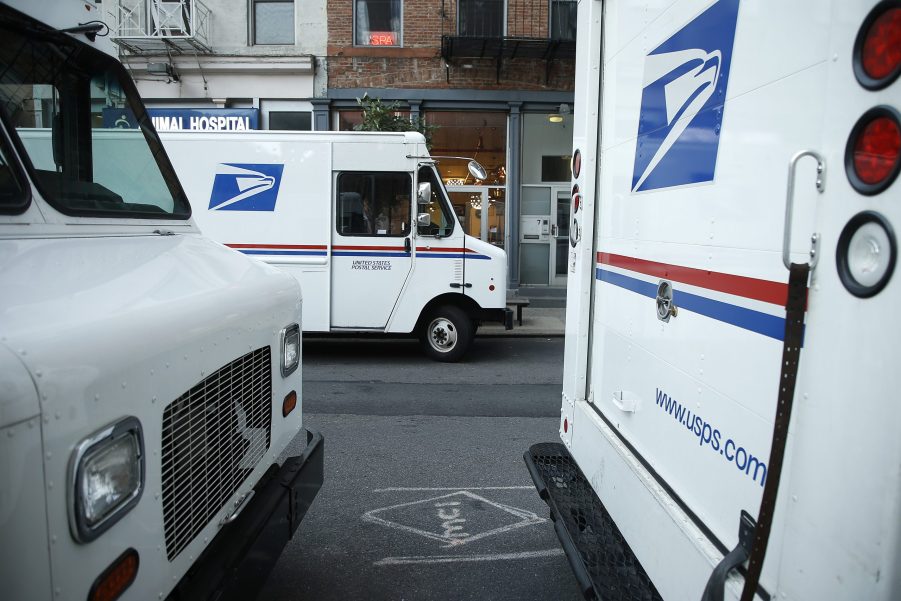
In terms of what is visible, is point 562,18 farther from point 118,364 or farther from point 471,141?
point 118,364

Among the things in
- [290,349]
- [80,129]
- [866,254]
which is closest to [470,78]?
[80,129]

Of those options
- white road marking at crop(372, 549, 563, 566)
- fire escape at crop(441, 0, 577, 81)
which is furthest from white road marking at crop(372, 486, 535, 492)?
fire escape at crop(441, 0, 577, 81)

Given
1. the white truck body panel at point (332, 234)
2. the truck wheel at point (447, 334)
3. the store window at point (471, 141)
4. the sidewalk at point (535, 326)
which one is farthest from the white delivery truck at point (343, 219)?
the store window at point (471, 141)

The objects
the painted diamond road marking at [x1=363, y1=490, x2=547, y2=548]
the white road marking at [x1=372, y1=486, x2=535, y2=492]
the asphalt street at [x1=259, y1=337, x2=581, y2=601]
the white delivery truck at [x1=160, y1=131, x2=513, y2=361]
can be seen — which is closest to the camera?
the asphalt street at [x1=259, y1=337, x2=581, y2=601]

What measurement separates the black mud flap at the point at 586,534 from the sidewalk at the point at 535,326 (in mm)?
7299

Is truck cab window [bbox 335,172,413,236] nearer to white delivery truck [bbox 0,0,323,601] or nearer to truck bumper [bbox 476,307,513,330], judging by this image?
truck bumper [bbox 476,307,513,330]

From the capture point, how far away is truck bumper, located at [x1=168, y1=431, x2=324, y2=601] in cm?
205

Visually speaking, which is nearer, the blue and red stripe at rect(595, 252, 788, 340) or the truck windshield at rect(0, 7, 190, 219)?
the blue and red stripe at rect(595, 252, 788, 340)

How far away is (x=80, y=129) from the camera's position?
2777 mm

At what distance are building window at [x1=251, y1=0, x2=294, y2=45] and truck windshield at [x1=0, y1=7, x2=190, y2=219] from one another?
12.0 metres

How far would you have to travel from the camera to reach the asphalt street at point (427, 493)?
3.36 metres

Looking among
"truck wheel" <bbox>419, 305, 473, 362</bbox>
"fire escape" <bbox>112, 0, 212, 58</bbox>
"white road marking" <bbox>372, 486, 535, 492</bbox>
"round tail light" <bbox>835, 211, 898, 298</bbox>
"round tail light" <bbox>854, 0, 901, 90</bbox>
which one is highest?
"fire escape" <bbox>112, 0, 212, 58</bbox>

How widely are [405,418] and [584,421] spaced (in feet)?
11.0

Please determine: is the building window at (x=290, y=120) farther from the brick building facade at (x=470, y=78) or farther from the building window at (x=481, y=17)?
the building window at (x=481, y=17)
